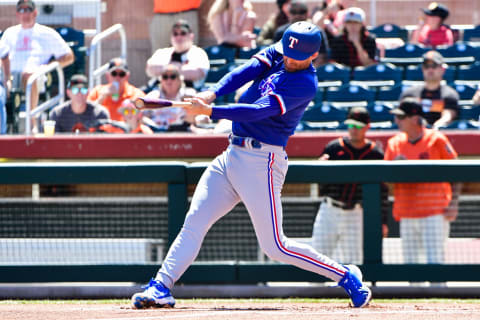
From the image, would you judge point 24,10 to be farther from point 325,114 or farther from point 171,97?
point 325,114

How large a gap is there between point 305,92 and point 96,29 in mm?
4928

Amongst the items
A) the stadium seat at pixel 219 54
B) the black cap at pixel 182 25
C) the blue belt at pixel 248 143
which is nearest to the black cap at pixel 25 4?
the black cap at pixel 182 25

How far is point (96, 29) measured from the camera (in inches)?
355

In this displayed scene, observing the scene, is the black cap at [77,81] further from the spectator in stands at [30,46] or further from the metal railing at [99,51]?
the metal railing at [99,51]

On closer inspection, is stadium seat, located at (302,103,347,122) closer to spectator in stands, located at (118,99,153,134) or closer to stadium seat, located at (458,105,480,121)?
stadium seat, located at (458,105,480,121)

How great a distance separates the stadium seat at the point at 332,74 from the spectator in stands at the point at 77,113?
229cm

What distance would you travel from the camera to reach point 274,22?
31.0ft

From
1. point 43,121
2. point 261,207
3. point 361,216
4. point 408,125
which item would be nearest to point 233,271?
point 361,216

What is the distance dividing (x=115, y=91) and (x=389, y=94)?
2718mm

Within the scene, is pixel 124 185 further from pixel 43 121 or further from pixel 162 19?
pixel 162 19

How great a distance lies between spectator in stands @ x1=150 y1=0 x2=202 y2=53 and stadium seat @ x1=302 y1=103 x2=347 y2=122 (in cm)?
182

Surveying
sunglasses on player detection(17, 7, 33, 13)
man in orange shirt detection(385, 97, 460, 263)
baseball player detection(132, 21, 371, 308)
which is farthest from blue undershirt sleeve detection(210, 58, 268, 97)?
sunglasses on player detection(17, 7, 33, 13)

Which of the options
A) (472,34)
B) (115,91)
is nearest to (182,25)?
(115,91)

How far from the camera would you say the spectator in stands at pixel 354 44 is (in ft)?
29.3
